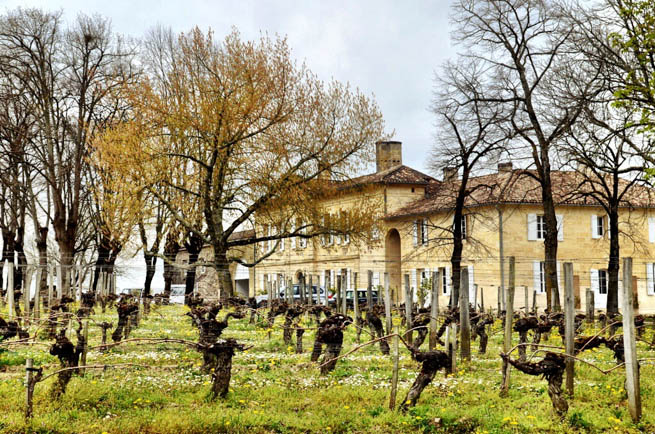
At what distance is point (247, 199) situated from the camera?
34750 millimetres

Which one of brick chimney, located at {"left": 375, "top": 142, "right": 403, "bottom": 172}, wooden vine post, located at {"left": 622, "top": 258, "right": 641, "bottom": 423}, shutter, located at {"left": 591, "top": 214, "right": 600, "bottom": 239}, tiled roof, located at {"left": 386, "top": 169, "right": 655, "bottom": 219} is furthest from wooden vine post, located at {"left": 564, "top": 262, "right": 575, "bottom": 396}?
brick chimney, located at {"left": 375, "top": 142, "right": 403, "bottom": 172}

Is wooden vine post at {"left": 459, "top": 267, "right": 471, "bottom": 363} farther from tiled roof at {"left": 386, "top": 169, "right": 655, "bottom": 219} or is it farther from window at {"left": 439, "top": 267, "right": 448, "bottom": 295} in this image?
window at {"left": 439, "top": 267, "right": 448, "bottom": 295}

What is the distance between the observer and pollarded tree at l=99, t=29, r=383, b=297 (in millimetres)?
31844

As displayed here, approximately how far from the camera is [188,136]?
3247 cm

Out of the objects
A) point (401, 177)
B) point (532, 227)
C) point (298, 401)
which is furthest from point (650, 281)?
point (298, 401)

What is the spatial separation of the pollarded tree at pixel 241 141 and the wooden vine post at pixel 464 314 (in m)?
16.8

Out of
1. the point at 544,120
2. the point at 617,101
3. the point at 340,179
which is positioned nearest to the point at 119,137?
the point at 340,179

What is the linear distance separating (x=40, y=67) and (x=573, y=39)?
23.0 metres

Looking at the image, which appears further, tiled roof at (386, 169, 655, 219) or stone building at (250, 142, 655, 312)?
tiled roof at (386, 169, 655, 219)

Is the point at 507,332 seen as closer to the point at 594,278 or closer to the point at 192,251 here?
the point at 192,251

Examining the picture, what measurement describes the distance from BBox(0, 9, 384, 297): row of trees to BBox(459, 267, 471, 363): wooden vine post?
661 inches

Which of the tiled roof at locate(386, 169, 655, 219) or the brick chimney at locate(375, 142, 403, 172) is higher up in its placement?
the brick chimney at locate(375, 142, 403, 172)

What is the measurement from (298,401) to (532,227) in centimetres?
3745

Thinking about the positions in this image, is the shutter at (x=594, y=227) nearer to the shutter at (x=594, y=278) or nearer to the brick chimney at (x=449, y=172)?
the shutter at (x=594, y=278)
